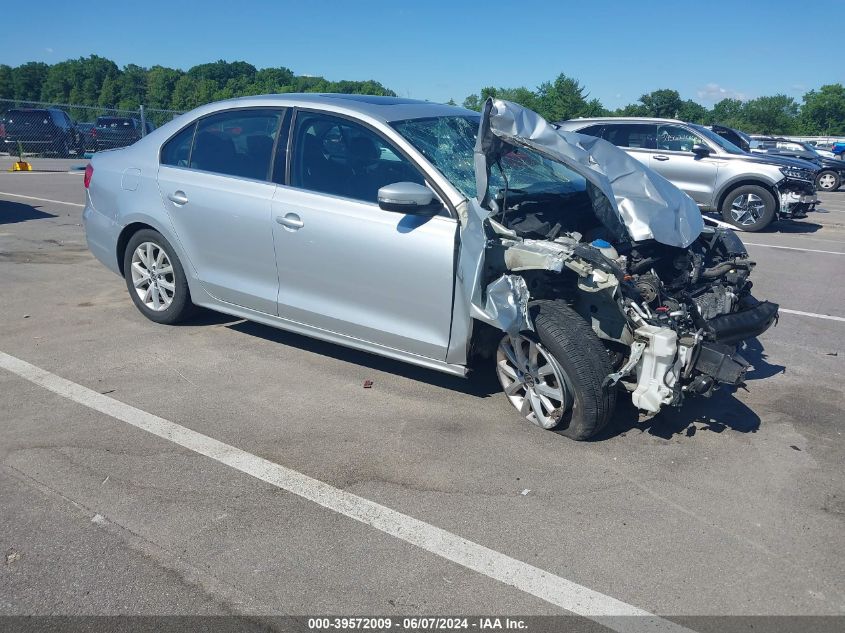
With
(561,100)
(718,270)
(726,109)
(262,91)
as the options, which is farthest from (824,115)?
(718,270)

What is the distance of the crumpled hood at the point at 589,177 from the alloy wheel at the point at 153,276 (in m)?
2.76

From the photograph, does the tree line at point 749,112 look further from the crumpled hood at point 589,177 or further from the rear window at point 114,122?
the crumpled hood at point 589,177

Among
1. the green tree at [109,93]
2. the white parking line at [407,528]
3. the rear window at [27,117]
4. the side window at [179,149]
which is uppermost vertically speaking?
the green tree at [109,93]

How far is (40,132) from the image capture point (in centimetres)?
2452

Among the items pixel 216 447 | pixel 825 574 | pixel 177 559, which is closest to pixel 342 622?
pixel 177 559

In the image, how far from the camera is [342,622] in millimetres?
2828

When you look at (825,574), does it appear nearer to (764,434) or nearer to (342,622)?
(764,434)

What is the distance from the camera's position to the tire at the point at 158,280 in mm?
5836

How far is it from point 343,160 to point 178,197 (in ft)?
4.59

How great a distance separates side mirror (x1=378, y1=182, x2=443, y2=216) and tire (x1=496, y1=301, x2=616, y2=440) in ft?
2.76

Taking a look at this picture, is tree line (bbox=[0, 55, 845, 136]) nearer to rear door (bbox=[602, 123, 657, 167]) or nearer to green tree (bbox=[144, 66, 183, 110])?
green tree (bbox=[144, 66, 183, 110])

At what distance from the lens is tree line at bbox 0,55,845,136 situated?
4853 cm

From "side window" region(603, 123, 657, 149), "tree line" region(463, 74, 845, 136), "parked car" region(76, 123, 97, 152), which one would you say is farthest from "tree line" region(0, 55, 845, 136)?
"side window" region(603, 123, 657, 149)

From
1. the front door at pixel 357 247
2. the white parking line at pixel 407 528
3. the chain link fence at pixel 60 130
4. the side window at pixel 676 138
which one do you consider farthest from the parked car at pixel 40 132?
the white parking line at pixel 407 528
